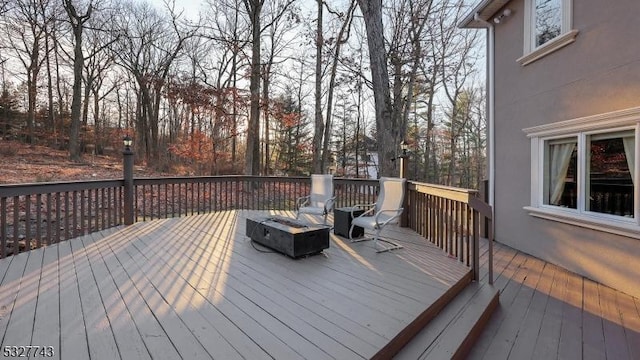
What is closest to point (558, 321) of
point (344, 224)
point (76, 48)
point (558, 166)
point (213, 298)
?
point (558, 166)

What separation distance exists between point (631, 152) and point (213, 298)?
14.2 ft

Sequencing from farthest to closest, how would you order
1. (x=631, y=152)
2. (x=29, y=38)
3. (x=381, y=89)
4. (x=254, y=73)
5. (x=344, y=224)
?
(x=29, y=38) < (x=254, y=73) < (x=381, y=89) < (x=344, y=224) < (x=631, y=152)

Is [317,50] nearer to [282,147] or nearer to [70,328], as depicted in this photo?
[282,147]

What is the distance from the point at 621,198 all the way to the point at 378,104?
434 cm

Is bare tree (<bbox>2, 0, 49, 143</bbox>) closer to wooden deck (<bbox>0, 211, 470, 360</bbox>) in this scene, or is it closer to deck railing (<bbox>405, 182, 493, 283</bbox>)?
wooden deck (<bbox>0, 211, 470, 360</bbox>)

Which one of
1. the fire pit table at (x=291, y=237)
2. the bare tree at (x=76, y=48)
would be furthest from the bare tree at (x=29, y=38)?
the fire pit table at (x=291, y=237)

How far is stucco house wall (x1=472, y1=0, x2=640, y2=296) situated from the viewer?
11.4 feet

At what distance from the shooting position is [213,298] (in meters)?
2.66

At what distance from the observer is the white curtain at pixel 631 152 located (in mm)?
3389

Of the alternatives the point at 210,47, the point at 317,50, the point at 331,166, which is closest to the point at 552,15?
the point at 317,50

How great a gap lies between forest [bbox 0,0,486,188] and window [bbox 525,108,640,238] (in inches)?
215

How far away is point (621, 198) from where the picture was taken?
11.8 feet

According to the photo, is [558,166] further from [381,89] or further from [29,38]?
[29,38]

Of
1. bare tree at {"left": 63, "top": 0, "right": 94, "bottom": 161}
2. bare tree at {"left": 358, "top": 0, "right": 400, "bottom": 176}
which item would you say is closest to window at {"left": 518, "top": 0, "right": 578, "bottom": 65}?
bare tree at {"left": 358, "top": 0, "right": 400, "bottom": 176}
